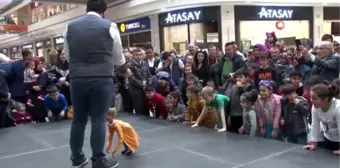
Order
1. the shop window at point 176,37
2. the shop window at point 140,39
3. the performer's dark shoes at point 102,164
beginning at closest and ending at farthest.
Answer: the performer's dark shoes at point 102,164 < the shop window at point 176,37 < the shop window at point 140,39

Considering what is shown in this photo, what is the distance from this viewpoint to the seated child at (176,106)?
6.17m

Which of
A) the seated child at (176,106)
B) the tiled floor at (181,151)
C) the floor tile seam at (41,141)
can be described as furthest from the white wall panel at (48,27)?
the tiled floor at (181,151)

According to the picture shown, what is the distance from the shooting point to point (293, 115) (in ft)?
14.7

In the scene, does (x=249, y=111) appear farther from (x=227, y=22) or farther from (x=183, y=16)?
(x=183, y=16)

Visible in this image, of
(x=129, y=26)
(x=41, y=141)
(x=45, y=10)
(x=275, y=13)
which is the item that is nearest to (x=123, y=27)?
(x=129, y=26)

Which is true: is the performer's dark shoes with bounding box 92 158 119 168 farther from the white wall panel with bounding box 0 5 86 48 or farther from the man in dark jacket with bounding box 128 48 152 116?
the white wall panel with bounding box 0 5 86 48

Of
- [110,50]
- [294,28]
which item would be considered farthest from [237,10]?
[110,50]

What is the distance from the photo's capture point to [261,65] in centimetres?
569

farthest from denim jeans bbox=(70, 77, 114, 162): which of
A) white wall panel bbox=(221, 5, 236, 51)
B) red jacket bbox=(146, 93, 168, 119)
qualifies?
white wall panel bbox=(221, 5, 236, 51)

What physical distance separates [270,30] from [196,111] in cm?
985

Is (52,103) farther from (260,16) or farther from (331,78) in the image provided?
(260,16)

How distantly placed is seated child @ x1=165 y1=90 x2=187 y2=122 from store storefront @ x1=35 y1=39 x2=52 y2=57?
20.1 m

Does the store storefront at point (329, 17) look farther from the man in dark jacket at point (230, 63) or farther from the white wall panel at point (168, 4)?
the man in dark jacket at point (230, 63)

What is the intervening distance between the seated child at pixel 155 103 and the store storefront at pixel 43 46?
19505mm
